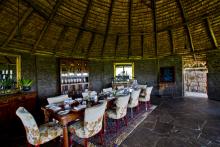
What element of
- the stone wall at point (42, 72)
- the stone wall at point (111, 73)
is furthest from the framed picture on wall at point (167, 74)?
the stone wall at point (42, 72)

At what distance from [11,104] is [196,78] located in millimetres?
10732

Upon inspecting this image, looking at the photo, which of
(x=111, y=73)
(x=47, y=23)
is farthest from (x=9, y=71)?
(x=111, y=73)

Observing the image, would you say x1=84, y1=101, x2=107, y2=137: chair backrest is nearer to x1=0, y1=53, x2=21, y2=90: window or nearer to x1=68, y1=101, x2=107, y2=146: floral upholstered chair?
x1=68, y1=101, x2=107, y2=146: floral upholstered chair

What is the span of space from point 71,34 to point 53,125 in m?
4.35

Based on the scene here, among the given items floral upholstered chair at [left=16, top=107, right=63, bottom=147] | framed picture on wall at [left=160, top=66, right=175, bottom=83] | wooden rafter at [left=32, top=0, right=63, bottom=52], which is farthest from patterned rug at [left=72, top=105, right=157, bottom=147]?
framed picture on wall at [left=160, top=66, right=175, bottom=83]

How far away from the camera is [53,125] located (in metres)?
2.72

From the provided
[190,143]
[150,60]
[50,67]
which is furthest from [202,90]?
[50,67]

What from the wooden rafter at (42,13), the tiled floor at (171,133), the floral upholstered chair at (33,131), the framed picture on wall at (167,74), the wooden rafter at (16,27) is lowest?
the tiled floor at (171,133)

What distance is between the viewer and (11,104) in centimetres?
378

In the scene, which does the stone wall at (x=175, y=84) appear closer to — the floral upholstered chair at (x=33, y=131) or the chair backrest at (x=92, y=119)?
the chair backrest at (x=92, y=119)

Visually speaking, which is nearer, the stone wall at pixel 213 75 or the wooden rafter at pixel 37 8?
the wooden rafter at pixel 37 8

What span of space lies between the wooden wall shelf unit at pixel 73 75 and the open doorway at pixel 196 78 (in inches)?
271

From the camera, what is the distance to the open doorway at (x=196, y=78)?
28.5 ft

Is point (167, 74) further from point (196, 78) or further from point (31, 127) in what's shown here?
point (31, 127)
